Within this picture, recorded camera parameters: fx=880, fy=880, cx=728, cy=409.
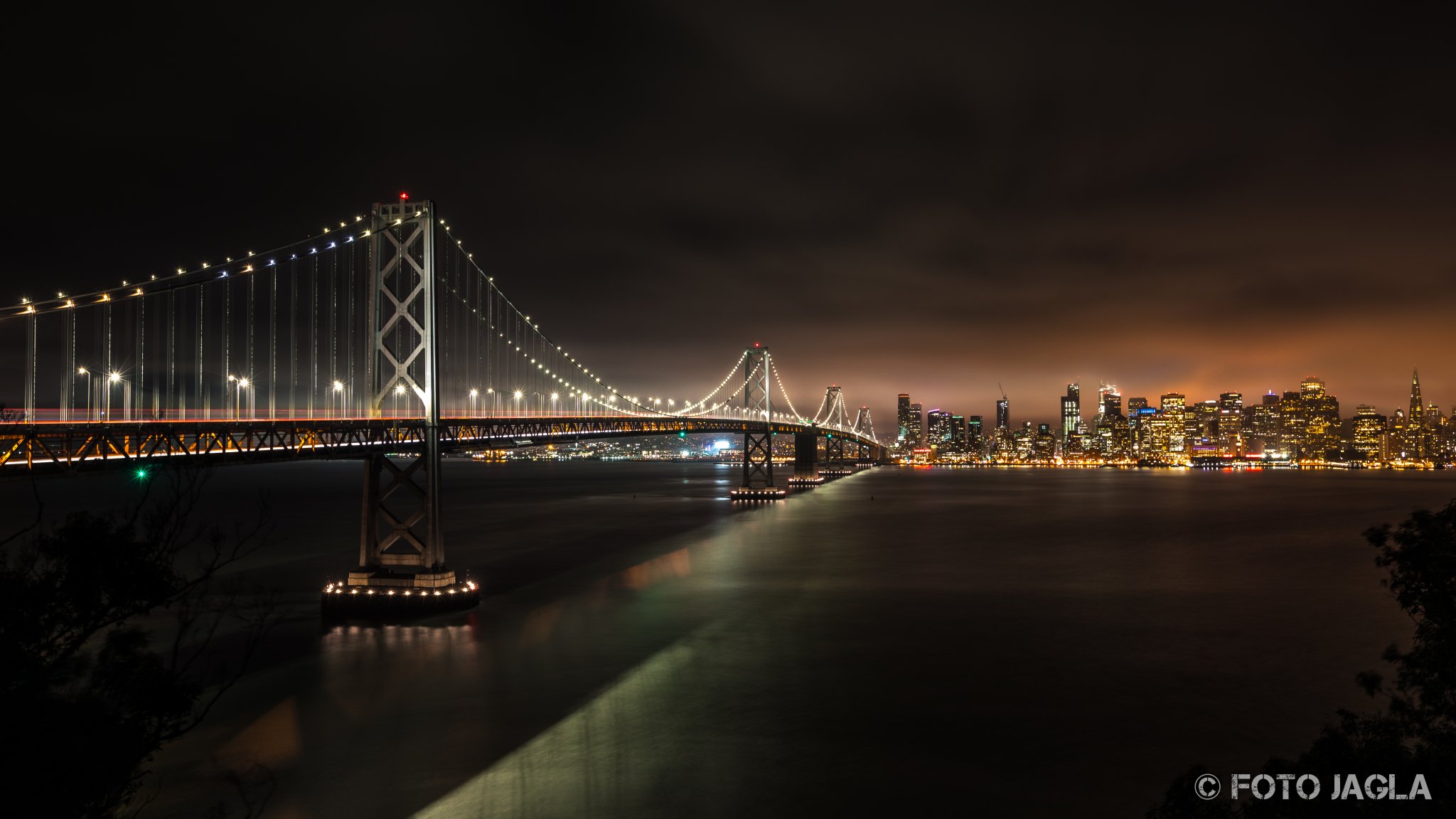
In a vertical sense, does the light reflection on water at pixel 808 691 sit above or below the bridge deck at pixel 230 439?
below

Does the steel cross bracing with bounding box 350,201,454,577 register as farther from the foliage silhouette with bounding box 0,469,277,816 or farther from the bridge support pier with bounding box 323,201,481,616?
the foliage silhouette with bounding box 0,469,277,816

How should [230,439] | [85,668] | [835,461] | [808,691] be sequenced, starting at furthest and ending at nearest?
[835,461] < [230,439] < [808,691] < [85,668]

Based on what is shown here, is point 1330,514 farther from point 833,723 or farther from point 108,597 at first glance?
point 108,597

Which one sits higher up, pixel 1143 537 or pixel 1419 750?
pixel 1419 750

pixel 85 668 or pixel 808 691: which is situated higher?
pixel 85 668

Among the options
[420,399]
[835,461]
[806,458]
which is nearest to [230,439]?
[420,399]

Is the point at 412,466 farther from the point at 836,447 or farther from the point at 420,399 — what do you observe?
the point at 836,447

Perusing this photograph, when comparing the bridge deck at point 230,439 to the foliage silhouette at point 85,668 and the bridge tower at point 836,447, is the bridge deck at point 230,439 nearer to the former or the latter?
the foliage silhouette at point 85,668

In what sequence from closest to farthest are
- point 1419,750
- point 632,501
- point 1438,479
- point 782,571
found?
1. point 1419,750
2. point 782,571
3. point 632,501
4. point 1438,479

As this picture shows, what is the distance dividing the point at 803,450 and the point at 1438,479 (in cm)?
10805

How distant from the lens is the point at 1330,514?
7344 centimetres

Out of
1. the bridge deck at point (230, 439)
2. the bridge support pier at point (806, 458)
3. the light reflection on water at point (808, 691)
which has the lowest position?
the light reflection on water at point (808, 691)

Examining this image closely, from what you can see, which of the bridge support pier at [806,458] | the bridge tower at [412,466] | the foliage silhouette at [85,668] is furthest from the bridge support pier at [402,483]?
the bridge support pier at [806,458]

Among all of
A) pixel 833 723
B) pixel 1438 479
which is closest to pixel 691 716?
pixel 833 723
